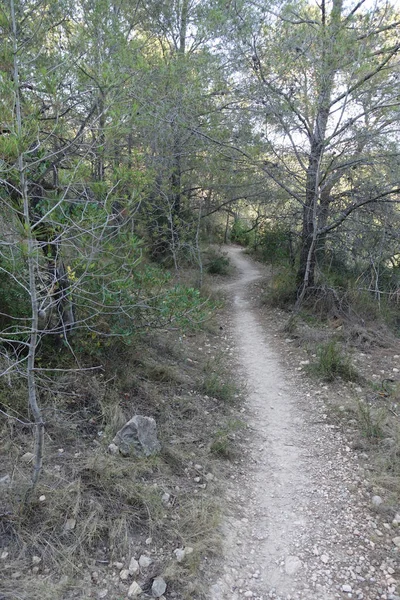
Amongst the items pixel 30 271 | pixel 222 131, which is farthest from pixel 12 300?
pixel 222 131

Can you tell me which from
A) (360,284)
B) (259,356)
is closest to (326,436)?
(259,356)

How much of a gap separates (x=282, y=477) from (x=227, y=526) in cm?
84

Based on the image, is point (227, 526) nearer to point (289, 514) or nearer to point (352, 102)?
point (289, 514)

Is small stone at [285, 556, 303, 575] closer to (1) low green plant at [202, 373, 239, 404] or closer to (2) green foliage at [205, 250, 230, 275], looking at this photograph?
(1) low green plant at [202, 373, 239, 404]

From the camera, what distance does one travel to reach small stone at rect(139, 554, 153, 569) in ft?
7.80

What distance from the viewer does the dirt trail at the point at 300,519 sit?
2.39 meters

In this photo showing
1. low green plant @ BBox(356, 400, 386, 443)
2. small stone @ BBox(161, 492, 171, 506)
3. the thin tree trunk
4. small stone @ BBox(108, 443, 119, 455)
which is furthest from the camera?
low green plant @ BBox(356, 400, 386, 443)

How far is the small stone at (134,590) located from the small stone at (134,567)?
85mm

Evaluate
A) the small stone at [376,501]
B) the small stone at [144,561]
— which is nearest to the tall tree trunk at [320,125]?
the small stone at [376,501]

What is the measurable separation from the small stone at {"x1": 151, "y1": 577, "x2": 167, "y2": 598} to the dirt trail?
0.30 metres

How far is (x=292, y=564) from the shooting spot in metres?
2.52

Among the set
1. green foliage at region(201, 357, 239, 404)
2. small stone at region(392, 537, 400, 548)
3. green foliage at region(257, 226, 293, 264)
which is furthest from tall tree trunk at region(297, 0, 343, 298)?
small stone at region(392, 537, 400, 548)

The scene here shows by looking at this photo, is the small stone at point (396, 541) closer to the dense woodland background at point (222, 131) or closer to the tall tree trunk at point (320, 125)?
the dense woodland background at point (222, 131)

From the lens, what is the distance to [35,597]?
2.00 metres
